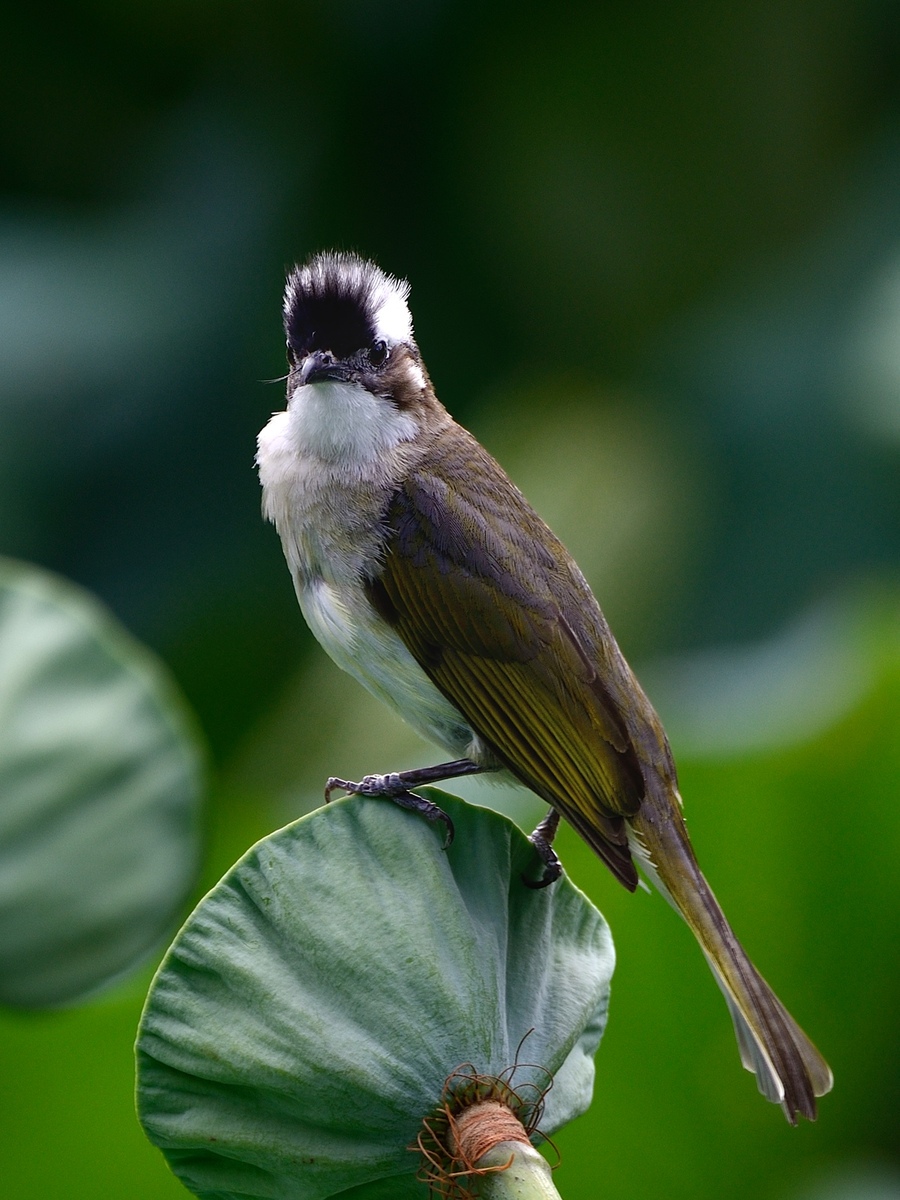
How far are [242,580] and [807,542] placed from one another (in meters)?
1.86

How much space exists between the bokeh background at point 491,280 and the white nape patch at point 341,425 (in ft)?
4.58

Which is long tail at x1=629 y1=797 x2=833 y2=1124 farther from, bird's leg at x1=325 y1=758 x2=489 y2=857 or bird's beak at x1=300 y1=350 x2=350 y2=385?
Answer: bird's beak at x1=300 y1=350 x2=350 y2=385

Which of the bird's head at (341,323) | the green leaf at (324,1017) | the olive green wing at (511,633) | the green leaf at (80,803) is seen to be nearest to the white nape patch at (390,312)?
the bird's head at (341,323)

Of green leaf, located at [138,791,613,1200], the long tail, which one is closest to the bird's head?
the long tail

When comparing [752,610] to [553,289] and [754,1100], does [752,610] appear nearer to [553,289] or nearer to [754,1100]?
[553,289]

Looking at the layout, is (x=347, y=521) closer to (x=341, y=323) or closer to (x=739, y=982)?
(x=341, y=323)

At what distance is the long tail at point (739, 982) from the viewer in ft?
A: 5.72

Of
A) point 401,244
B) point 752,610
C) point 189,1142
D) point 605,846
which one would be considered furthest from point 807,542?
point 189,1142

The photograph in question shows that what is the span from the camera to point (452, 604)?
2145mm

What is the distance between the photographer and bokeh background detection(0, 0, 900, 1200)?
4.28 meters

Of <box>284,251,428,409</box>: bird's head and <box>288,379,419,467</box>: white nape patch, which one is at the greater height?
<box>284,251,428,409</box>: bird's head

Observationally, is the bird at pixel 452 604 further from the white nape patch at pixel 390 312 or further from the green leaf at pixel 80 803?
the green leaf at pixel 80 803

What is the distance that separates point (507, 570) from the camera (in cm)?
217

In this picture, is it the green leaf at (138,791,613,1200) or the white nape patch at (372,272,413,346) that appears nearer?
the green leaf at (138,791,613,1200)
